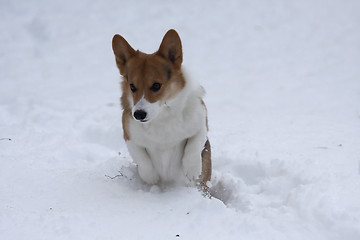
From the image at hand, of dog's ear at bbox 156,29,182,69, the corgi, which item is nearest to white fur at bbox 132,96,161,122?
the corgi

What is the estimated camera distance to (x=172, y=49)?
3.66 meters

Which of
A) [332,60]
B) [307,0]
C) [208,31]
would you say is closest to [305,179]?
[332,60]

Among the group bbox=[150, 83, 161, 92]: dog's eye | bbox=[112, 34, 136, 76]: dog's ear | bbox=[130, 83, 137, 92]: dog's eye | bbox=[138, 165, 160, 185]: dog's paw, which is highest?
bbox=[112, 34, 136, 76]: dog's ear

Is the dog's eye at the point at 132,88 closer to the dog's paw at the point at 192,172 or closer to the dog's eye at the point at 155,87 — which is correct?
the dog's eye at the point at 155,87

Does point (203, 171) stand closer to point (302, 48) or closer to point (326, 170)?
point (326, 170)

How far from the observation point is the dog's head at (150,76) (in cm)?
339

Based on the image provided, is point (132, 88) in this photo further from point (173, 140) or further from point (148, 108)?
point (173, 140)

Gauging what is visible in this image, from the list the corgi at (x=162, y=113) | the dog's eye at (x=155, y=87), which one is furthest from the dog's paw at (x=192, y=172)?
the dog's eye at (x=155, y=87)

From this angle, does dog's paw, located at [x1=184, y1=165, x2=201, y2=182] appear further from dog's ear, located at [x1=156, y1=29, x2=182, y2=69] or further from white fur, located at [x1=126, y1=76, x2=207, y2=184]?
dog's ear, located at [x1=156, y1=29, x2=182, y2=69]

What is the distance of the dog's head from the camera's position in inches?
133

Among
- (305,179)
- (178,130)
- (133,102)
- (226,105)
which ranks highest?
(133,102)

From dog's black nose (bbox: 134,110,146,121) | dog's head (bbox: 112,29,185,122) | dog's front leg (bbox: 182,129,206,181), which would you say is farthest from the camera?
dog's front leg (bbox: 182,129,206,181)

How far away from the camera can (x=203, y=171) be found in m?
4.18

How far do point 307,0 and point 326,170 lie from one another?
8.78m
